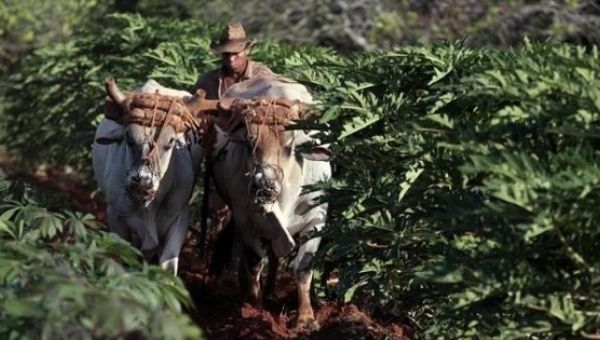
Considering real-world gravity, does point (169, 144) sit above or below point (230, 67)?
below

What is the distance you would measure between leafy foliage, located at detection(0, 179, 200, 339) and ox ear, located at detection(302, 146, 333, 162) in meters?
2.34

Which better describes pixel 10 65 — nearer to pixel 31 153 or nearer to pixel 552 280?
pixel 31 153

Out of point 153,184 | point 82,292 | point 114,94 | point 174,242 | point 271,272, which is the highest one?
point 82,292

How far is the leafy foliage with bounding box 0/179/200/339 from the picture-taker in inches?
219

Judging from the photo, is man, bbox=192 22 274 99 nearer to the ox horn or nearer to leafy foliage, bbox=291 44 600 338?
the ox horn

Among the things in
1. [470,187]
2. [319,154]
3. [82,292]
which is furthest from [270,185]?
[82,292]

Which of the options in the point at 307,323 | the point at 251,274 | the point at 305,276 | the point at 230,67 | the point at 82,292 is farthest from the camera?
the point at 230,67

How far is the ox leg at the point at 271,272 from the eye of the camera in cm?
1074

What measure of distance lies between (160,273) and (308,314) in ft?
11.9

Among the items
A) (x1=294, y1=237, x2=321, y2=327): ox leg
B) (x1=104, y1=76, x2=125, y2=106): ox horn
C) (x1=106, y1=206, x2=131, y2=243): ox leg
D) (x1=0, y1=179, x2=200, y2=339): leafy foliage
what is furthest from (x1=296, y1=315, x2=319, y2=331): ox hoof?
(x1=0, y1=179, x2=200, y2=339): leafy foliage

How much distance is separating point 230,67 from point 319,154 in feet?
6.40

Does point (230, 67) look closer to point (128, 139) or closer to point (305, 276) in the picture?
point (128, 139)

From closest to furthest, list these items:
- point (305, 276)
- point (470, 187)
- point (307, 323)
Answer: point (470, 187) → point (307, 323) → point (305, 276)

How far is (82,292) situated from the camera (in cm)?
562
